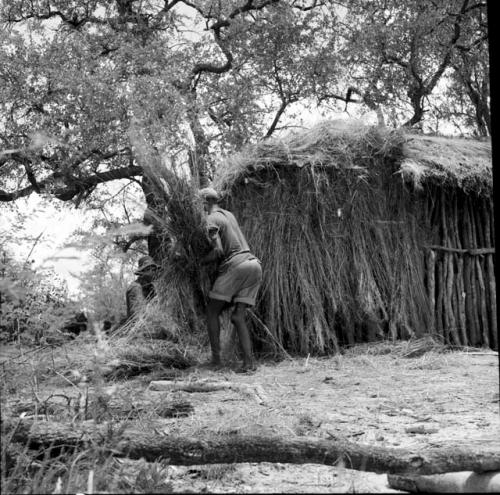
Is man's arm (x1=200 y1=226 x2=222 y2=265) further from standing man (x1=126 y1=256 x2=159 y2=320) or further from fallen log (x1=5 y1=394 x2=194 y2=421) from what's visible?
fallen log (x1=5 y1=394 x2=194 y2=421)

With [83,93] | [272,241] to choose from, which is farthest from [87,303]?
[83,93]

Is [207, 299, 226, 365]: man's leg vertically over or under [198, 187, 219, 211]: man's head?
under

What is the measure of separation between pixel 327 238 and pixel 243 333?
189 cm

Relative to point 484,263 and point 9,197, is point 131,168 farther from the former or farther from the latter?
point 484,263

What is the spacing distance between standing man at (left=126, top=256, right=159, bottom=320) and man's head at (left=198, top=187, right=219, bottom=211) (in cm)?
105

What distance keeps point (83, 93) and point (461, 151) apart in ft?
22.1

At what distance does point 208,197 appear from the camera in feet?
24.9

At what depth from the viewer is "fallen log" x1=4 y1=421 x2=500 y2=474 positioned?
3002mm

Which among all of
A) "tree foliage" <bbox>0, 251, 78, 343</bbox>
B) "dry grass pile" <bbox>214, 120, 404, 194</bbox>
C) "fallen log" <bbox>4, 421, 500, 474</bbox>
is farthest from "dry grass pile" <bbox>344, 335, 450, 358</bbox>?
"fallen log" <bbox>4, 421, 500, 474</bbox>

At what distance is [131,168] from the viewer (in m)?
13.8

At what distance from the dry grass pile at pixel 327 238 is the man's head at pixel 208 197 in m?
1.23

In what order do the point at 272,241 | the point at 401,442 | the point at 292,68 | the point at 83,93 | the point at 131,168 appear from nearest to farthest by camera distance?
1. the point at 401,442
2. the point at 272,241
3. the point at 83,93
4. the point at 131,168
5. the point at 292,68

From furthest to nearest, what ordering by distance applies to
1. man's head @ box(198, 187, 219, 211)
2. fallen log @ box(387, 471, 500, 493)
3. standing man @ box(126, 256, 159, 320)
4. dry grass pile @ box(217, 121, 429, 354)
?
dry grass pile @ box(217, 121, 429, 354) → standing man @ box(126, 256, 159, 320) → man's head @ box(198, 187, 219, 211) → fallen log @ box(387, 471, 500, 493)

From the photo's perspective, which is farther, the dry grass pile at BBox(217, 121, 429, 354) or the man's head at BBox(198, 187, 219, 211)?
the dry grass pile at BBox(217, 121, 429, 354)
